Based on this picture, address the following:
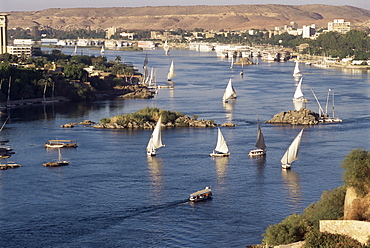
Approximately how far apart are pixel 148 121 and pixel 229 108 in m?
4.19

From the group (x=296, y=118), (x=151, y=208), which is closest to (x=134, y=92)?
(x=296, y=118)

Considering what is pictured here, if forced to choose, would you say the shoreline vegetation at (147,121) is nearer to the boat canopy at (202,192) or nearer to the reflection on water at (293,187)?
the reflection on water at (293,187)

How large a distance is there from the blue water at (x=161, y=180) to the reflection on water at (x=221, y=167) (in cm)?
2

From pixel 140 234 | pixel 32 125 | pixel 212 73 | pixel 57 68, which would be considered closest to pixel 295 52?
pixel 212 73

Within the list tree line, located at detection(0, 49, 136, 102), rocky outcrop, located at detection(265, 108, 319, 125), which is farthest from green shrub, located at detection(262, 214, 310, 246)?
tree line, located at detection(0, 49, 136, 102)

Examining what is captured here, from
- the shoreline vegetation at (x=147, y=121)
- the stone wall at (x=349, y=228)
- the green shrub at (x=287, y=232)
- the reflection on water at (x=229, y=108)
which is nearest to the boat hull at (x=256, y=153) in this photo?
the shoreline vegetation at (x=147, y=121)

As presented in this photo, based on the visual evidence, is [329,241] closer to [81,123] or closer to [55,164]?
[55,164]

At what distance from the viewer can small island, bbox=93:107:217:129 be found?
776 inches

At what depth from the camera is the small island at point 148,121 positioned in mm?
19719

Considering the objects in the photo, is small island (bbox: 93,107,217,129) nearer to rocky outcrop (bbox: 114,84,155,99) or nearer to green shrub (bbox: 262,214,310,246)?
rocky outcrop (bbox: 114,84,155,99)

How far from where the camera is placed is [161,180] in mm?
13617

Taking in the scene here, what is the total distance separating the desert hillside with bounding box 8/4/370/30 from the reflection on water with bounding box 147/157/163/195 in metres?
92.2

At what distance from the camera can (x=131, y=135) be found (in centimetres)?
1859

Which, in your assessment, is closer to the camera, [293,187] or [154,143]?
[293,187]
